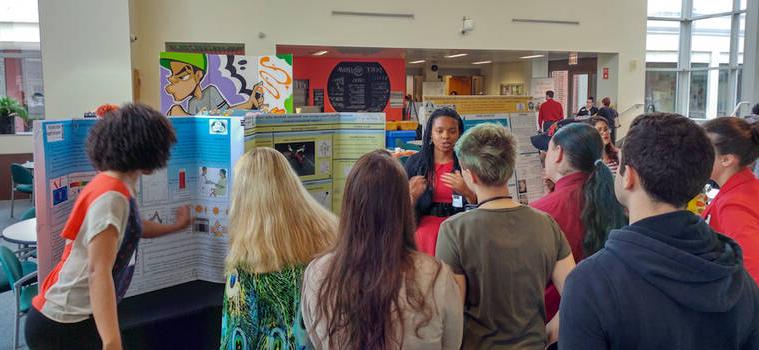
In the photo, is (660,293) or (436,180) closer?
(660,293)

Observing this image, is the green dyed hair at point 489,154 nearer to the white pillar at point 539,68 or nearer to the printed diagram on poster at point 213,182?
the printed diagram on poster at point 213,182

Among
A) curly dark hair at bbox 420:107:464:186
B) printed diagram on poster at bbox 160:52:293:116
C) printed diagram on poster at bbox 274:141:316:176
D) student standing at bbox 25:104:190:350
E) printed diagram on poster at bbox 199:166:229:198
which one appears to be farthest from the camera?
printed diagram on poster at bbox 160:52:293:116

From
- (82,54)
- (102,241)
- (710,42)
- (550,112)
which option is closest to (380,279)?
(102,241)

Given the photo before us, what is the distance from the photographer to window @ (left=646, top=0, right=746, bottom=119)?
54.2ft

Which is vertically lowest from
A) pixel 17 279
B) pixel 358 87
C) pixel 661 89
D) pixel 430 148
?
pixel 17 279

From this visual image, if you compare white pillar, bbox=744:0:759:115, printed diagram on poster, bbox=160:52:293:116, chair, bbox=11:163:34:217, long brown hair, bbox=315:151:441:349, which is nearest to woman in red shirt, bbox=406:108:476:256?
long brown hair, bbox=315:151:441:349

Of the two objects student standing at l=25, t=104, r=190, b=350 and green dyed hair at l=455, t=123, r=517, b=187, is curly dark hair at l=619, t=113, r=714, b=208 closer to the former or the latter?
green dyed hair at l=455, t=123, r=517, b=187

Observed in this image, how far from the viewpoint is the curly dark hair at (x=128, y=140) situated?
194 cm

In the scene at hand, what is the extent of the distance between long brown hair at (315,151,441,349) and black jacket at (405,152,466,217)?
1.54 meters

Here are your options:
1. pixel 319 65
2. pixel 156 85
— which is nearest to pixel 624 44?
pixel 319 65

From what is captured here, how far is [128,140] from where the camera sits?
6.41ft

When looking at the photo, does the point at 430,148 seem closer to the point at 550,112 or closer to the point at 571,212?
the point at 571,212

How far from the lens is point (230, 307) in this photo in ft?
6.90

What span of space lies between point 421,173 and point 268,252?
1400 millimetres
